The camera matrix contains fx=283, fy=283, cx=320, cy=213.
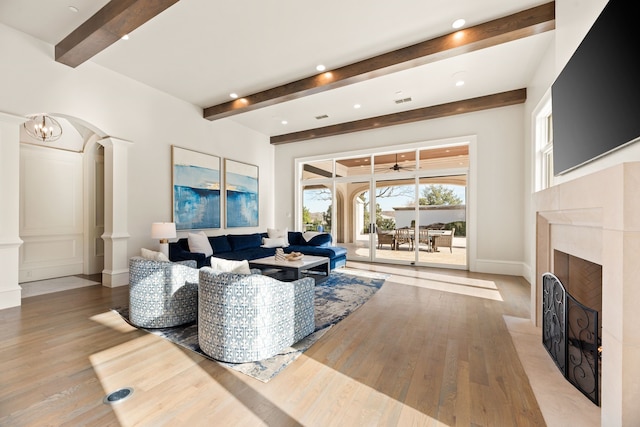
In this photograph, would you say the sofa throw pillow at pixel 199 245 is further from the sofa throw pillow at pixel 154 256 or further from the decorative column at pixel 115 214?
the sofa throw pillow at pixel 154 256

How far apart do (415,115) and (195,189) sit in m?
4.98

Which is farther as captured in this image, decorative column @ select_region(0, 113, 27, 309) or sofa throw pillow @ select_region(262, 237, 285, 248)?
sofa throw pillow @ select_region(262, 237, 285, 248)

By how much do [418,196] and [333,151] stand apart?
253 cm

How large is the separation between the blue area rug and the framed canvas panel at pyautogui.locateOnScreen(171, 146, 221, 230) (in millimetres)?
2562

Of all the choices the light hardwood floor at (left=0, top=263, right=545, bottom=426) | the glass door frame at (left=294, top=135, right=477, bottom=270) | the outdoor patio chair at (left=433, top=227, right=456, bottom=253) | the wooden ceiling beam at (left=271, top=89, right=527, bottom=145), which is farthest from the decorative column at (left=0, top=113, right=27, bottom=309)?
the outdoor patio chair at (left=433, top=227, right=456, bottom=253)

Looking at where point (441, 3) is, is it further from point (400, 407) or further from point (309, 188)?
point (309, 188)

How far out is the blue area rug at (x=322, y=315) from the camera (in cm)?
220

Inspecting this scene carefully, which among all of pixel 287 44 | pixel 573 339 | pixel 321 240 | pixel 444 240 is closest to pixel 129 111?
pixel 287 44

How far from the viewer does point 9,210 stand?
354cm

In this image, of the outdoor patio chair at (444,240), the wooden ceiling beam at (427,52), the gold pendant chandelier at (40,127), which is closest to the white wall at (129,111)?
the gold pendant chandelier at (40,127)

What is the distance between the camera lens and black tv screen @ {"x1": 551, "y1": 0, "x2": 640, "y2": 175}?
5.45ft

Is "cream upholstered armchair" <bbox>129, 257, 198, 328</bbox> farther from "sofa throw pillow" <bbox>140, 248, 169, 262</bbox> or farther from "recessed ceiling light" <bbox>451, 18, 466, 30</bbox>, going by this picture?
"recessed ceiling light" <bbox>451, 18, 466, 30</bbox>

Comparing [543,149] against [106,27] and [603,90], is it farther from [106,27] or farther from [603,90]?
[106,27]

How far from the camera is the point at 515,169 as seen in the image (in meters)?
5.50
